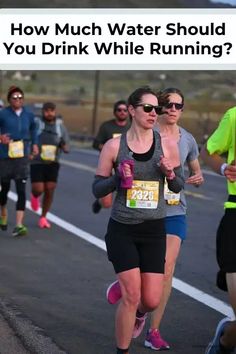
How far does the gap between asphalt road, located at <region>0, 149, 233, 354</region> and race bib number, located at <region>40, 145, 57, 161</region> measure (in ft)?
3.45

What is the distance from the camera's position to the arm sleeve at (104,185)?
6613 mm

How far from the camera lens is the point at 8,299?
9117 mm

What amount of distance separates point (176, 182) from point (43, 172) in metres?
8.12

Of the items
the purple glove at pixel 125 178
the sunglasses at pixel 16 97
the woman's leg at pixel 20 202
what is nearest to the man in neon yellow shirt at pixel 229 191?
the purple glove at pixel 125 178

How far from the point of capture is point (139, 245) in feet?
22.2

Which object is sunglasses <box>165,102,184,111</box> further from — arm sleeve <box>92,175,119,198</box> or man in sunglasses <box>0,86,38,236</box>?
man in sunglasses <box>0,86,38,236</box>

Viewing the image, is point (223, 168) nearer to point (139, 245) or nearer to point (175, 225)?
point (139, 245)

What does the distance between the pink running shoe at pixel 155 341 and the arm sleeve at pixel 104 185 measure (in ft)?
4.63

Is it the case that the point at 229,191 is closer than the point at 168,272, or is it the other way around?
the point at 229,191

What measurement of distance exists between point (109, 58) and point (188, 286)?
4422 mm

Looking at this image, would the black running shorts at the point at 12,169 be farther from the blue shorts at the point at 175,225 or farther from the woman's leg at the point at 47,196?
the blue shorts at the point at 175,225

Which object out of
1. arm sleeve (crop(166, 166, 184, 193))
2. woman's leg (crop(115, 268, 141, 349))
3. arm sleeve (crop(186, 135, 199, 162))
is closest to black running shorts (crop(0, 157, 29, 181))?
arm sleeve (crop(186, 135, 199, 162))

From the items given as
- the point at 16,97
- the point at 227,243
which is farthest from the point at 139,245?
the point at 16,97

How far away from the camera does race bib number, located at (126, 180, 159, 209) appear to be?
667cm
